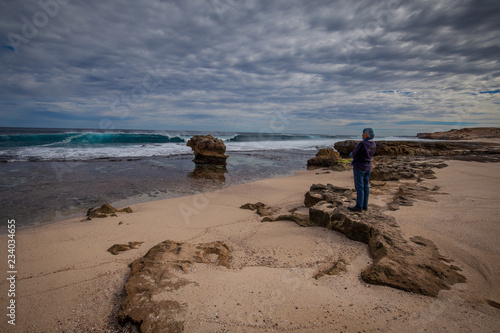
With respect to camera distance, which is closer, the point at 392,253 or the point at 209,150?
the point at 392,253

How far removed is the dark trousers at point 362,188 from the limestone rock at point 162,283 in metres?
2.48

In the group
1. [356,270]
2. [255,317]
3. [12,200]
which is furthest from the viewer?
[12,200]

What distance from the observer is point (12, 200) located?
6.96 m

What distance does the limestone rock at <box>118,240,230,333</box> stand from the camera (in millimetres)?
1973

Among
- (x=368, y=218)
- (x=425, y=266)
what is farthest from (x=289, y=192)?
(x=425, y=266)

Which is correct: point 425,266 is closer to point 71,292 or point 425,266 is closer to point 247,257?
point 247,257

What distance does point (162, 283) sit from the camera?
245 cm

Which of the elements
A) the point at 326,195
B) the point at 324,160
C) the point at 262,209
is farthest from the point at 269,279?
the point at 324,160

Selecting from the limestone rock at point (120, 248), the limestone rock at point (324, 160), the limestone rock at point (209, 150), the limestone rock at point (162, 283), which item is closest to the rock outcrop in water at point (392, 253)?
the limestone rock at point (162, 283)

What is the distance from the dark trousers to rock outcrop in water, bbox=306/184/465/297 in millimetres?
181

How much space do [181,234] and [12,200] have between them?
6.41 metres

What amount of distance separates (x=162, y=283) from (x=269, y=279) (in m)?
1.16

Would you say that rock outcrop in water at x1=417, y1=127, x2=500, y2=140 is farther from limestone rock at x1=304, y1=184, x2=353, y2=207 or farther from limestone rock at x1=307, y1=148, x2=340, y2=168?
limestone rock at x1=304, y1=184, x2=353, y2=207

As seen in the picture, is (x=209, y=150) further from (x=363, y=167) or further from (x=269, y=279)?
(x=269, y=279)
